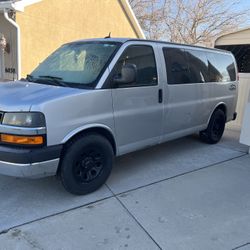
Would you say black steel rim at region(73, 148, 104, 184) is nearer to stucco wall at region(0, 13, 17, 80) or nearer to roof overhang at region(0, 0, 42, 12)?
roof overhang at region(0, 0, 42, 12)

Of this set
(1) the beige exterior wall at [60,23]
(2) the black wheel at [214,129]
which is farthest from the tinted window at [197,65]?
(1) the beige exterior wall at [60,23]

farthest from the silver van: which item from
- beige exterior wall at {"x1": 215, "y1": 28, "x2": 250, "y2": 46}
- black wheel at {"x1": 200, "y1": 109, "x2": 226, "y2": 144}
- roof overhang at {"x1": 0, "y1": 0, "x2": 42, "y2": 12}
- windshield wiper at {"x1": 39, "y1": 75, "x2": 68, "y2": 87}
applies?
roof overhang at {"x1": 0, "y1": 0, "x2": 42, "y2": 12}

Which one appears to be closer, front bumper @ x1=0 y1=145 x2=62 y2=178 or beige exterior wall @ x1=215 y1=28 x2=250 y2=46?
front bumper @ x1=0 y1=145 x2=62 y2=178

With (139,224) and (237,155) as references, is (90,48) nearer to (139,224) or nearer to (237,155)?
(139,224)

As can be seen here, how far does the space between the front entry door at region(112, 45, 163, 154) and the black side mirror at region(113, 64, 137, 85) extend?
73 millimetres

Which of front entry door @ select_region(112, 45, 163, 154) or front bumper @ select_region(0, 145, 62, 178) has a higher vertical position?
front entry door @ select_region(112, 45, 163, 154)

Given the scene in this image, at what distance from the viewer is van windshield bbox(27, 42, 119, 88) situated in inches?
157

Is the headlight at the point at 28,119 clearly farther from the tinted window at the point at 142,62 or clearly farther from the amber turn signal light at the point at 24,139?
the tinted window at the point at 142,62

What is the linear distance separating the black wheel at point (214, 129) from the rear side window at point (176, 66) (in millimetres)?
1242

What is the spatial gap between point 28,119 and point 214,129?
13.6ft

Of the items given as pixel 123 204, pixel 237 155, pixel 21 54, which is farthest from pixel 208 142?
pixel 21 54

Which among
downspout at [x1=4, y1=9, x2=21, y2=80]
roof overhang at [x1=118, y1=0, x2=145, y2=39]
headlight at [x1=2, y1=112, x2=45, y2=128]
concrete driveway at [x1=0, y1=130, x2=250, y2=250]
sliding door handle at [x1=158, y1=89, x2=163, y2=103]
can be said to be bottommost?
concrete driveway at [x1=0, y1=130, x2=250, y2=250]

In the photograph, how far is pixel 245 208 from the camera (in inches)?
149

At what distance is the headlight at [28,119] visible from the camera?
3334mm
